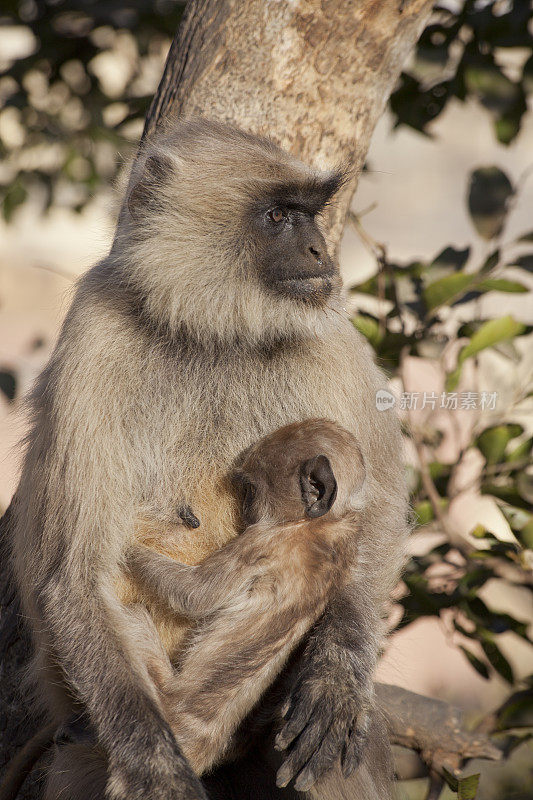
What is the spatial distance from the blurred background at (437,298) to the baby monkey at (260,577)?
0.58m

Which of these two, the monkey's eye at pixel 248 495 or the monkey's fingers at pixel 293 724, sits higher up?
the monkey's eye at pixel 248 495

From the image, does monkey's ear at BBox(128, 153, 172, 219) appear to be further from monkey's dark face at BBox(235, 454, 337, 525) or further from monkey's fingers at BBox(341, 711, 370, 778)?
monkey's fingers at BBox(341, 711, 370, 778)

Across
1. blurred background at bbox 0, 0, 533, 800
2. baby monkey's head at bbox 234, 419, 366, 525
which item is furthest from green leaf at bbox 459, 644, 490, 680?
baby monkey's head at bbox 234, 419, 366, 525

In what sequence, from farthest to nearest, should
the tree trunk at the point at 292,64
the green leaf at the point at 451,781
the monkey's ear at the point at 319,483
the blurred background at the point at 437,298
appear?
the blurred background at the point at 437,298
the tree trunk at the point at 292,64
the green leaf at the point at 451,781
the monkey's ear at the point at 319,483

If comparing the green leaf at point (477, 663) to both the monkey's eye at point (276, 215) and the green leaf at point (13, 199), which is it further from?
the green leaf at point (13, 199)

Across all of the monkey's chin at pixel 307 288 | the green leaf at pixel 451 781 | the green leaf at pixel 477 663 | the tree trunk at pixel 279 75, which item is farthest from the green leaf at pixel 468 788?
the monkey's chin at pixel 307 288

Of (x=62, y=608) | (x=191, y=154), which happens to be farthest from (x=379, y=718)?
(x=191, y=154)

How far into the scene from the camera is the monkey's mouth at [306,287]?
2488mm

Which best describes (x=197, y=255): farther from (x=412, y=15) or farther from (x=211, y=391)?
(x=412, y=15)

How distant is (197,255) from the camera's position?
8.33 feet

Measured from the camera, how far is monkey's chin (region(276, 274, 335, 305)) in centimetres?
249

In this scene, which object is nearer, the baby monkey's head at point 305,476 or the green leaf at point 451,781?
the baby monkey's head at point 305,476

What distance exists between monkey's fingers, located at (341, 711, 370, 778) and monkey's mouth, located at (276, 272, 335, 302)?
109 centimetres

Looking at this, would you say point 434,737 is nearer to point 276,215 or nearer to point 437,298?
point 437,298
